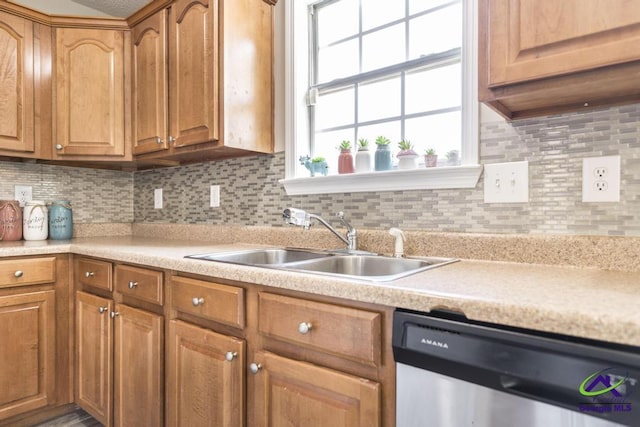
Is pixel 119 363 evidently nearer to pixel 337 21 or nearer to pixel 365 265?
pixel 365 265

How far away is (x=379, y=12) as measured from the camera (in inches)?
71.5

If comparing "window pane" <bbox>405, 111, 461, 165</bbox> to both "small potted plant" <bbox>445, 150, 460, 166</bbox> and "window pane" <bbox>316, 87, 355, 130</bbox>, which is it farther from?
"window pane" <bbox>316, 87, 355, 130</bbox>

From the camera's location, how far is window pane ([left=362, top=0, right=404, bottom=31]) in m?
1.75

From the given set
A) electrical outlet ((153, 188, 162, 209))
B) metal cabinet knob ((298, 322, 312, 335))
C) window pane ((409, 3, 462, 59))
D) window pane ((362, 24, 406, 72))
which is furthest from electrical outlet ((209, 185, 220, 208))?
metal cabinet knob ((298, 322, 312, 335))

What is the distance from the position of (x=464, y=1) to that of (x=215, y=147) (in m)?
1.21

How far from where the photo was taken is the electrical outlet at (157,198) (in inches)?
103

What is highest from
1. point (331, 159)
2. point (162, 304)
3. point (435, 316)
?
point (331, 159)

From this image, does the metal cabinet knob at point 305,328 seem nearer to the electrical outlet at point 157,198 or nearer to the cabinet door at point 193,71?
the cabinet door at point 193,71

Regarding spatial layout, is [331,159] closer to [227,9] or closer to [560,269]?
[227,9]

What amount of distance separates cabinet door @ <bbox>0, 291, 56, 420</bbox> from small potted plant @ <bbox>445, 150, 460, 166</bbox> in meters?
2.01

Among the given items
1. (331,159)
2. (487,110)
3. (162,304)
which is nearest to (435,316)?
(487,110)

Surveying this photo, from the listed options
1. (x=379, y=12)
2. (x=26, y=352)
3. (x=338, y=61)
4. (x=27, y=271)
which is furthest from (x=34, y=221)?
(x=379, y=12)

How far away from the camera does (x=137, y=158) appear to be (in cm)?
229

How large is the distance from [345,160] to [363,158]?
0.09 meters
